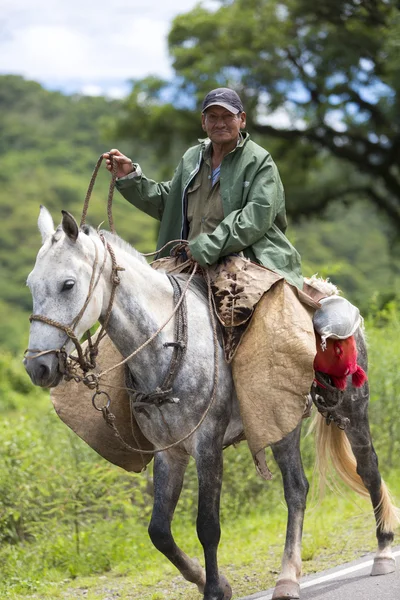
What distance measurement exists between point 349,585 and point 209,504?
1400mm

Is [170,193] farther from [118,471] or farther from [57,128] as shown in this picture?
[57,128]

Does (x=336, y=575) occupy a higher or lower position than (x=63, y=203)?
higher

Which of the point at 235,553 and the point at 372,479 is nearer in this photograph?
the point at 372,479

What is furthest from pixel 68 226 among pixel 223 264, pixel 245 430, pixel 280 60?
pixel 280 60

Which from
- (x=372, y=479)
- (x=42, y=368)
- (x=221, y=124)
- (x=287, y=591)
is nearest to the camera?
(x=42, y=368)

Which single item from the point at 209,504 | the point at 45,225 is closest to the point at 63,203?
the point at 45,225

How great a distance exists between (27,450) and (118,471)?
3.63 ft

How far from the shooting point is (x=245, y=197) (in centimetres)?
540

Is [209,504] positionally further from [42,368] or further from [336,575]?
[336,575]

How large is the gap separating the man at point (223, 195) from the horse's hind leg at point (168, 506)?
3.97ft

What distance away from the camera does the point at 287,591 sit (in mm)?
5270

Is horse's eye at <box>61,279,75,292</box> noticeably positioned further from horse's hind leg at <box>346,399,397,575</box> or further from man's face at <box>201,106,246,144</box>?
horse's hind leg at <box>346,399,397,575</box>

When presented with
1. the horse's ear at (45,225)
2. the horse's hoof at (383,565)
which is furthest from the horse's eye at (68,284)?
the horse's hoof at (383,565)

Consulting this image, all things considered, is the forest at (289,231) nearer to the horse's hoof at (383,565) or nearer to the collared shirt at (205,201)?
the horse's hoof at (383,565)
